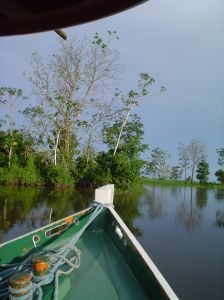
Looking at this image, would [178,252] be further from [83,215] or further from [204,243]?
[83,215]

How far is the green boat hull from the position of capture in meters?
1.90

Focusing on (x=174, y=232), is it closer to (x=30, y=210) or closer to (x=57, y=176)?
(x=30, y=210)

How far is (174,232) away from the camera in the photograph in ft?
27.5

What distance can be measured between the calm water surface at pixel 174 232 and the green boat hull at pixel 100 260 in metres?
2.19

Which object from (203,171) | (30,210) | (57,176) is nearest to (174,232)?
(30,210)

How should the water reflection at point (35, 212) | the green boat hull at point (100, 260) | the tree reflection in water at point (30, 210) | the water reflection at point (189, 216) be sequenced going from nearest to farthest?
the green boat hull at point (100, 260) < the water reflection at point (35, 212) < the tree reflection in water at point (30, 210) < the water reflection at point (189, 216)

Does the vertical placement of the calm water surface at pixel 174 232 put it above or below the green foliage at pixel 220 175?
below

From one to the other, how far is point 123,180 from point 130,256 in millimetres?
13003

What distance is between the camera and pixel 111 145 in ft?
54.4

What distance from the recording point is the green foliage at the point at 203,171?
31427 millimetres

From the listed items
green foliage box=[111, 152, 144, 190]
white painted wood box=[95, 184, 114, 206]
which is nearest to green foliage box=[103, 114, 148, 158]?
green foliage box=[111, 152, 144, 190]

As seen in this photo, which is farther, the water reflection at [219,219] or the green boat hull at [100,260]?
the water reflection at [219,219]

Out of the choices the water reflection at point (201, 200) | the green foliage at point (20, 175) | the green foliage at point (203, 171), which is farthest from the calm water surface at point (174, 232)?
the green foliage at point (203, 171)

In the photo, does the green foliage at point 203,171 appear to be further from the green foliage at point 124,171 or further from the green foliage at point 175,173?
the green foliage at point 124,171
